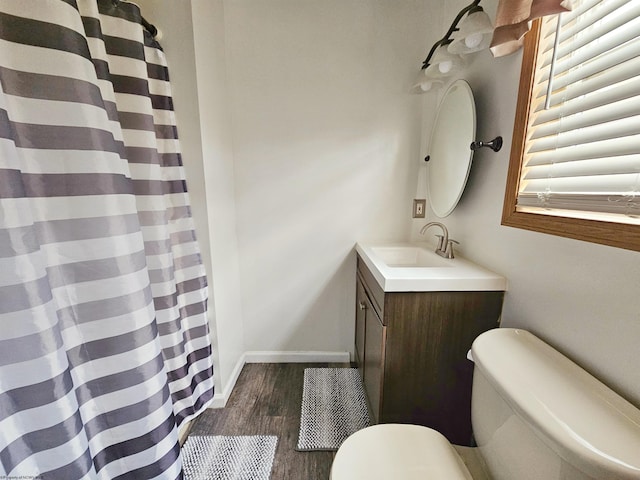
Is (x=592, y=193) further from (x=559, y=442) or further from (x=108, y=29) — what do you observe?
(x=108, y=29)

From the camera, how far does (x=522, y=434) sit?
601mm

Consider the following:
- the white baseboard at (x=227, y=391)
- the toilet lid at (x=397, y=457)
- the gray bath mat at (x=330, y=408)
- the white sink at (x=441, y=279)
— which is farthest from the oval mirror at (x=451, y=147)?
the white baseboard at (x=227, y=391)

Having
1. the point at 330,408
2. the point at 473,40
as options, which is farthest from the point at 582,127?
the point at 330,408

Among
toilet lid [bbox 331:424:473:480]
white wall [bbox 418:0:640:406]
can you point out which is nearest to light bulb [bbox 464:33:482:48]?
white wall [bbox 418:0:640:406]

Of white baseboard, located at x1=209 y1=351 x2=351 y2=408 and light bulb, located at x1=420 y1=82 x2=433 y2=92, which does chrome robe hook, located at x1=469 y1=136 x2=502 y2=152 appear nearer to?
light bulb, located at x1=420 y1=82 x2=433 y2=92

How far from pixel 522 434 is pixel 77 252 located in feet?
3.94

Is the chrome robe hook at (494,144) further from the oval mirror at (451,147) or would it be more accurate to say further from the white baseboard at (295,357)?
the white baseboard at (295,357)

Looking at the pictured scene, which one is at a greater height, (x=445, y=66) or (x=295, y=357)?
(x=445, y=66)

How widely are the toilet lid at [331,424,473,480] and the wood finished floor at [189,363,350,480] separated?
1.81 ft

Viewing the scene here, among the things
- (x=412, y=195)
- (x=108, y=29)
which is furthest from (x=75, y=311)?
(x=412, y=195)

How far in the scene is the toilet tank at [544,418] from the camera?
446 millimetres

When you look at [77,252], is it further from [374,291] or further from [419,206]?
[419,206]

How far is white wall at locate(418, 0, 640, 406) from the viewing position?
608 millimetres

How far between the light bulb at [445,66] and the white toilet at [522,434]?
1.25m
